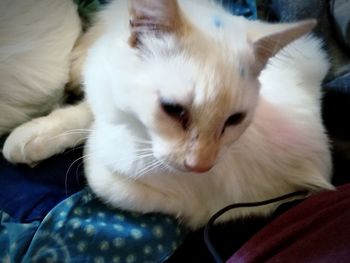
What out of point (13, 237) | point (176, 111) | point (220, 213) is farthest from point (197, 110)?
point (13, 237)

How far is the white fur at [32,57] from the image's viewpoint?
902 mm

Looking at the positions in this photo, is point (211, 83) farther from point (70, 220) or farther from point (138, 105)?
point (70, 220)

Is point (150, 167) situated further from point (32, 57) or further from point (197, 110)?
point (32, 57)

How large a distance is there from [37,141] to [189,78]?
15.1 inches

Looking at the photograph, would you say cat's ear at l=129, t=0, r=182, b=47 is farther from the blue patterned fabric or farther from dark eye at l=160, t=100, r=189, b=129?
the blue patterned fabric

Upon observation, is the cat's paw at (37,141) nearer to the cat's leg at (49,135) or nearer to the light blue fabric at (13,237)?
the cat's leg at (49,135)

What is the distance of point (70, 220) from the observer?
825 mm

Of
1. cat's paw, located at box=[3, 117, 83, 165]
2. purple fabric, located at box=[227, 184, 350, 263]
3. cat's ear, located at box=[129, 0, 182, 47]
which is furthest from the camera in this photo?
cat's paw, located at box=[3, 117, 83, 165]

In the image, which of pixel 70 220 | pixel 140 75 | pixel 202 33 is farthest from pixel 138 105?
pixel 70 220

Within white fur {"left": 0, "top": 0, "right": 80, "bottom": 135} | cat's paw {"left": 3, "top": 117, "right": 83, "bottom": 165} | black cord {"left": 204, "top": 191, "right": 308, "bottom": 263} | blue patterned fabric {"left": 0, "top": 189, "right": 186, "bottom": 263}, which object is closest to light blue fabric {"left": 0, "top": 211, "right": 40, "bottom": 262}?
blue patterned fabric {"left": 0, "top": 189, "right": 186, "bottom": 263}

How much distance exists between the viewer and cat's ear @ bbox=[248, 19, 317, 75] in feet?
2.27

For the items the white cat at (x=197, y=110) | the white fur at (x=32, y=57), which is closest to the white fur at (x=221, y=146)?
the white cat at (x=197, y=110)

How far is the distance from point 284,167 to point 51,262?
19.4 inches

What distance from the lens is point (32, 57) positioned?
927 mm
